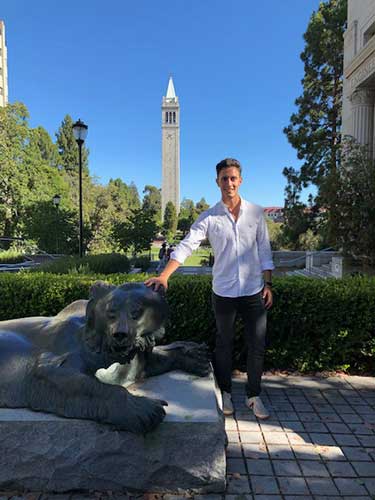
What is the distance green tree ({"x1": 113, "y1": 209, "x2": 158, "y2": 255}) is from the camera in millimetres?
20562

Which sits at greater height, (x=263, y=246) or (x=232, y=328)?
(x=263, y=246)

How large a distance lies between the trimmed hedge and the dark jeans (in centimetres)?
112

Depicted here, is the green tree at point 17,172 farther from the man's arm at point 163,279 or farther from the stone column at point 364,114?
the man's arm at point 163,279

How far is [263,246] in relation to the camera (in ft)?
9.67

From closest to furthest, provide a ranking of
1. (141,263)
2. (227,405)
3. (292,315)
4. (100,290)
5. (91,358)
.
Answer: (100,290), (91,358), (227,405), (292,315), (141,263)

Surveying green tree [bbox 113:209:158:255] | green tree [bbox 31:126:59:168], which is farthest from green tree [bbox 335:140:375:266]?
green tree [bbox 31:126:59:168]

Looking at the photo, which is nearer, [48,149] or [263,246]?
[263,246]

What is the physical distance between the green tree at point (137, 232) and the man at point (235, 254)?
58.6 feet

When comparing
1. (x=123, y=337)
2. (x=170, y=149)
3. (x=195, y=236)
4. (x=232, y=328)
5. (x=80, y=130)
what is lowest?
(x=232, y=328)

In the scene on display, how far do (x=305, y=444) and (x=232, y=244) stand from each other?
163 centimetres

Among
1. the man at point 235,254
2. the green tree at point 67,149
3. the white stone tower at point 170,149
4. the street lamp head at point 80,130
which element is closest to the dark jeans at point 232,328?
the man at point 235,254

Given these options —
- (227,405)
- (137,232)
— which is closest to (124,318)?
(227,405)

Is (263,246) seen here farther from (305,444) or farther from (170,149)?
(170,149)

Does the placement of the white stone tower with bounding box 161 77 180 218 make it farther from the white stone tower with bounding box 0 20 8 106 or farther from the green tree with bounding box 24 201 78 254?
the green tree with bounding box 24 201 78 254
